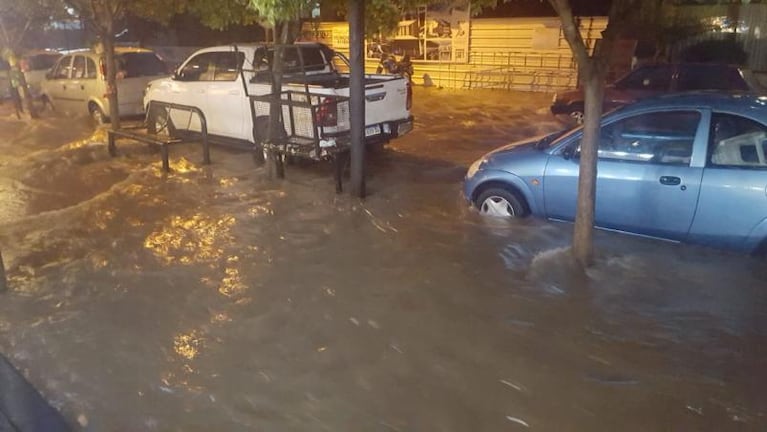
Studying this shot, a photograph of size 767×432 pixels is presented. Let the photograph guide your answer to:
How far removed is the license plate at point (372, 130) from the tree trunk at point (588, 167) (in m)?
4.42

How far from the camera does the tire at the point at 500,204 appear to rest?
7305mm

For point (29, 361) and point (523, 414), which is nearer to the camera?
point (523, 414)

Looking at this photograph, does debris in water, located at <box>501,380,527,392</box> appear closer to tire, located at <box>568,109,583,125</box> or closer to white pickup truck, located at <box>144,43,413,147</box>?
white pickup truck, located at <box>144,43,413,147</box>

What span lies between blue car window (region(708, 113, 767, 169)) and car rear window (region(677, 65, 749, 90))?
6.30 meters

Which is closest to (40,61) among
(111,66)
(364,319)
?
(111,66)

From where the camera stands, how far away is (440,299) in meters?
5.72

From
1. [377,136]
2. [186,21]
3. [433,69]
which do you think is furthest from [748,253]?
[186,21]

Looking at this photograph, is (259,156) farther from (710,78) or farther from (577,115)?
(710,78)

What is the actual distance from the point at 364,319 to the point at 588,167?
243cm

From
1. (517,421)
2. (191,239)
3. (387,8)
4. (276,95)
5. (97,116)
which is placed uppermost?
(387,8)

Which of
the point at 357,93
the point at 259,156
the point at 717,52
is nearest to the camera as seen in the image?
the point at 357,93

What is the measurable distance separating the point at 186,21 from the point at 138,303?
24422 millimetres

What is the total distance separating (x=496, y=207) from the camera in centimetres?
753

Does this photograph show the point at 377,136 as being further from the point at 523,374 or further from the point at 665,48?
the point at 665,48
